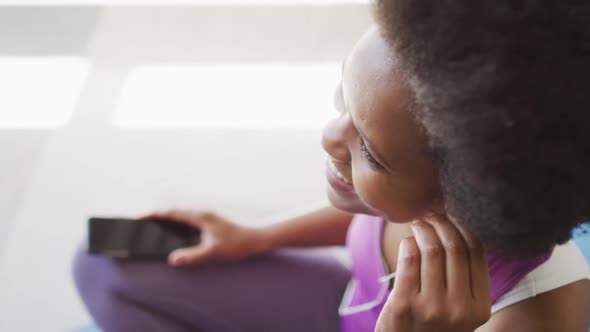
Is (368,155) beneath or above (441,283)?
above

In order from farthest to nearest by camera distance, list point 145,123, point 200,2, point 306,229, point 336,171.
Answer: point 200,2 < point 145,123 < point 306,229 < point 336,171

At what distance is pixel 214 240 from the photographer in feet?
2.77

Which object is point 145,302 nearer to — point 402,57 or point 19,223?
point 402,57

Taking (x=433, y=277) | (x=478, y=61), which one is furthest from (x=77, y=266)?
(x=478, y=61)

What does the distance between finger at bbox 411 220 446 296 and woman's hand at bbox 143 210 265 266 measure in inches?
14.7

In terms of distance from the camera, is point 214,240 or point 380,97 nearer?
point 380,97

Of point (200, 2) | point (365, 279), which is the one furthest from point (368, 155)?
point (200, 2)

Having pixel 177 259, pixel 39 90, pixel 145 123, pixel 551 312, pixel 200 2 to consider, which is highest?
pixel 200 2

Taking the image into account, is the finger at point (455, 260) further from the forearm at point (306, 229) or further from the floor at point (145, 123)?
the floor at point (145, 123)

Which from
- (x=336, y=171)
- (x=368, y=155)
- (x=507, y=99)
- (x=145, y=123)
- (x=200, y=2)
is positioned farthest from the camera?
(x=200, y=2)

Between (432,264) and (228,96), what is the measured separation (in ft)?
3.79

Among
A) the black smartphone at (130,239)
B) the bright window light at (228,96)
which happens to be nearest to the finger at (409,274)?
→ the black smartphone at (130,239)

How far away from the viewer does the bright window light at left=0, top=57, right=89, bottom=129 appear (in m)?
1.52

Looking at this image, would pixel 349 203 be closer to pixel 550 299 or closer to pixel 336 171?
pixel 336 171
